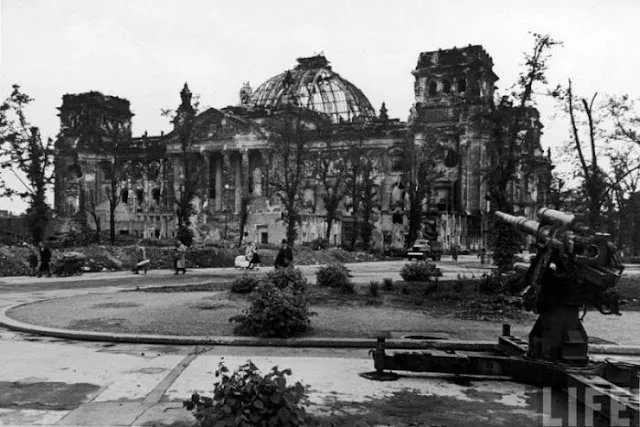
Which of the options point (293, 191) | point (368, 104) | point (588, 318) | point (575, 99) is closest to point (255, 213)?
point (293, 191)

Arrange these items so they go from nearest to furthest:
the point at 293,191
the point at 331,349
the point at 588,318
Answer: the point at 331,349, the point at 588,318, the point at 293,191

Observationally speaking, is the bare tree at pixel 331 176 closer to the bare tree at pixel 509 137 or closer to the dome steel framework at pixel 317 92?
the dome steel framework at pixel 317 92

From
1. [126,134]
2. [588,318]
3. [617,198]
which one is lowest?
[588,318]

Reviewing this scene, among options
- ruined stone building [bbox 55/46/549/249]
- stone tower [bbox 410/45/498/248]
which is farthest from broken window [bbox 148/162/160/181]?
stone tower [bbox 410/45/498/248]

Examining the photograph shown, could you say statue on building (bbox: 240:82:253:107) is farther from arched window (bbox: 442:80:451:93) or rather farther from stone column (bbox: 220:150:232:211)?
arched window (bbox: 442:80:451:93)

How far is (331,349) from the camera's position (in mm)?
9961

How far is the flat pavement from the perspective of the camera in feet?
20.0

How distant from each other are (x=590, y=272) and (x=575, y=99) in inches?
729

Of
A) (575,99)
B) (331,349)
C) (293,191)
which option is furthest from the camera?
(293,191)

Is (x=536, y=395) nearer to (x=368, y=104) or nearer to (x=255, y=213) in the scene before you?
(x=255, y=213)

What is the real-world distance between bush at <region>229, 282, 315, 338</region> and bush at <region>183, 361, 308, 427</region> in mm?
5282

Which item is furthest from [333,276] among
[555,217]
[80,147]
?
[80,147]

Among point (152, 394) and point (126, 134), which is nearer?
point (152, 394)

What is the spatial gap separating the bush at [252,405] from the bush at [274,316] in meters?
5.28
